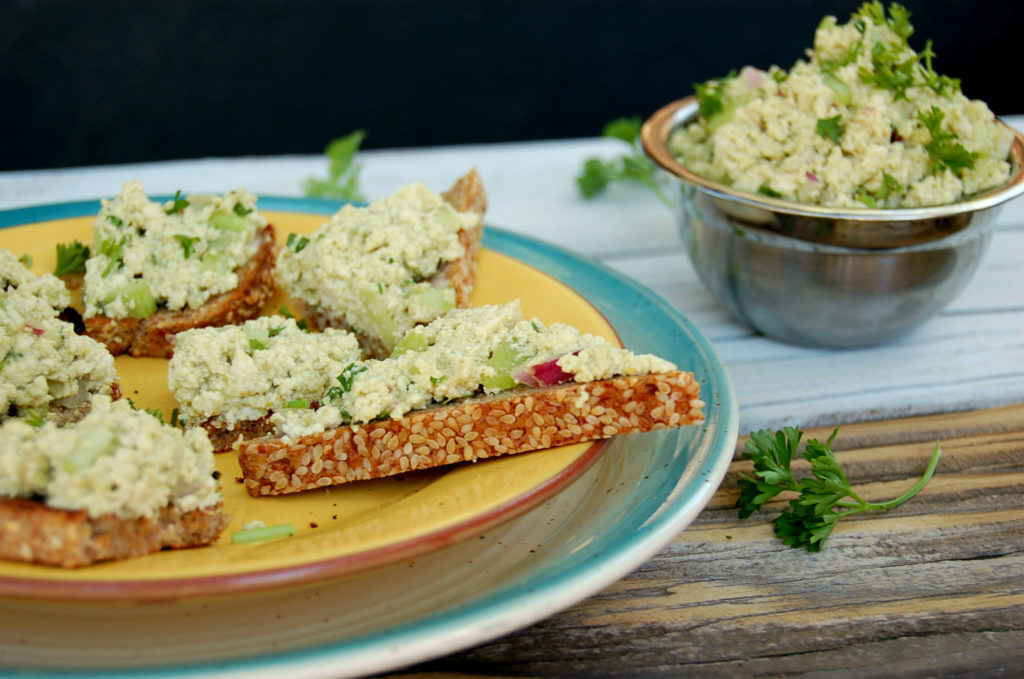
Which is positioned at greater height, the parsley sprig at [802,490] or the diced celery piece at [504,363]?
the diced celery piece at [504,363]

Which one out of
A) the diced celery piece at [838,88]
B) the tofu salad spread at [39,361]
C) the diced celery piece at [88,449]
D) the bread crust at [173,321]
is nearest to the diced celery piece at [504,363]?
the diced celery piece at [88,449]

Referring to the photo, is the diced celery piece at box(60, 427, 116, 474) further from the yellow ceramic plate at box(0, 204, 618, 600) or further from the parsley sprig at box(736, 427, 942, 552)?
the parsley sprig at box(736, 427, 942, 552)

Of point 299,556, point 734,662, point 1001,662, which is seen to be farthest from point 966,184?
point 299,556

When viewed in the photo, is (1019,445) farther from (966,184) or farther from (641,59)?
(641,59)

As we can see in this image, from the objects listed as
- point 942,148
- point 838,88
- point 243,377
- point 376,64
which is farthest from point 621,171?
point 376,64

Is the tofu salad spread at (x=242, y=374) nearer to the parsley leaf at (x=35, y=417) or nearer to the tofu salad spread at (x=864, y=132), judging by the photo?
the parsley leaf at (x=35, y=417)

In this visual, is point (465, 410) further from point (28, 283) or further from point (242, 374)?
point (28, 283)
